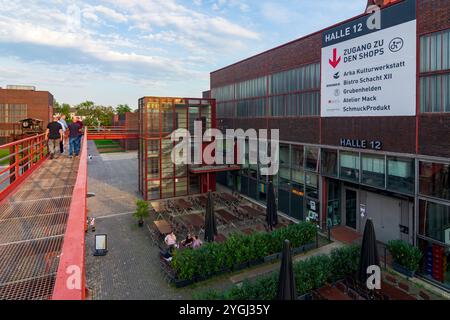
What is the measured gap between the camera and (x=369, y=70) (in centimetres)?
1312

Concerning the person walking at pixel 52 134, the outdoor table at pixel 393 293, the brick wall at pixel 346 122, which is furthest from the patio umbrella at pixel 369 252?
the person walking at pixel 52 134

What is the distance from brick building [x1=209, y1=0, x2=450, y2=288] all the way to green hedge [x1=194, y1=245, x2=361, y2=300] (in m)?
3.06

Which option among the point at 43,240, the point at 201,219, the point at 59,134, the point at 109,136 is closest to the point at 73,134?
the point at 59,134

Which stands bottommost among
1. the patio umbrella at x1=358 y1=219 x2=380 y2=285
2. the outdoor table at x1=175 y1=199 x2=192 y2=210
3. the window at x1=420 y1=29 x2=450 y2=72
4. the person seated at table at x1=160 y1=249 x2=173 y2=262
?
the person seated at table at x1=160 y1=249 x2=173 y2=262

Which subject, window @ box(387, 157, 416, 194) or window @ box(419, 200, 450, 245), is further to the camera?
window @ box(387, 157, 416, 194)

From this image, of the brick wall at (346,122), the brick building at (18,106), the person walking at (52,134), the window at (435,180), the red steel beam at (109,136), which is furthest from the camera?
the brick building at (18,106)

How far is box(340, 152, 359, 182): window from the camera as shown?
13938mm

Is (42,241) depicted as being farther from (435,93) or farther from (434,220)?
(435,93)

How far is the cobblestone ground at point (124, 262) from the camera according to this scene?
33.9 feet

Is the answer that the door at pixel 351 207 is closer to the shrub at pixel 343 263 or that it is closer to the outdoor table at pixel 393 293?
the shrub at pixel 343 263

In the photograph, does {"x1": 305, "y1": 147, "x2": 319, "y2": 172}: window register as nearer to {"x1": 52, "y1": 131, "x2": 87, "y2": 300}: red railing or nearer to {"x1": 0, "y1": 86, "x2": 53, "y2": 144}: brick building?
{"x1": 52, "y1": 131, "x2": 87, "y2": 300}: red railing

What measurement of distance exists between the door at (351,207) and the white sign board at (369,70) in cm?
420
